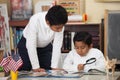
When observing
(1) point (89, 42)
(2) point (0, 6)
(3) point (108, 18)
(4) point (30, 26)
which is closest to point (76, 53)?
(1) point (89, 42)

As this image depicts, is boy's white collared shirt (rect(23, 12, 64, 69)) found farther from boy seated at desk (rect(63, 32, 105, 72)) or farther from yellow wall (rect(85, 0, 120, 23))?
yellow wall (rect(85, 0, 120, 23))

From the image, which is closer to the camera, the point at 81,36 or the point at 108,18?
the point at 81,36

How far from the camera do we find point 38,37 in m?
2.41

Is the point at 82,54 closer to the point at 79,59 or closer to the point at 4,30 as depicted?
the point at 79,59

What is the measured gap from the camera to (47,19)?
2.19 m

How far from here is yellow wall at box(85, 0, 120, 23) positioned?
3.55 metres

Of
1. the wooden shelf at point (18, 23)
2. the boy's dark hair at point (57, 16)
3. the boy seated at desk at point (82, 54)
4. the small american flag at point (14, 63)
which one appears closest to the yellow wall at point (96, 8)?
the wooden shelf at point (18, 23)

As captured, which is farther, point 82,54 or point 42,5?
point 42,5

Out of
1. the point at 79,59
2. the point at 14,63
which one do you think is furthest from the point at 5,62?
the point at 79,59

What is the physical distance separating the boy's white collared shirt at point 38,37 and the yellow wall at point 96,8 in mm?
1197

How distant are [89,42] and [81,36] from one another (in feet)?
0.30

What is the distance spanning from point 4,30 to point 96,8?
1219 millimetres

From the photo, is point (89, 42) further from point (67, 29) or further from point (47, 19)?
point (67, 29)

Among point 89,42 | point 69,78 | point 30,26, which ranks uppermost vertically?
point 30,26
